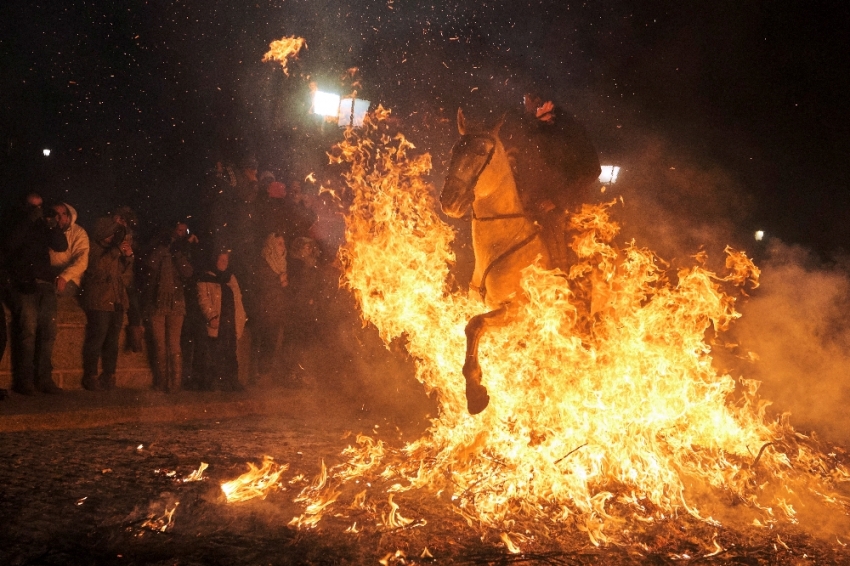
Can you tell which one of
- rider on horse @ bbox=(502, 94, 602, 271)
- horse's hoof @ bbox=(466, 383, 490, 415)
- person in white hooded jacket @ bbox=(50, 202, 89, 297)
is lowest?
horse's hoof @ bbox=(466, 383, 490, 415)

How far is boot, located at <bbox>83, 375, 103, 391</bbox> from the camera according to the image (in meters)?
9.39

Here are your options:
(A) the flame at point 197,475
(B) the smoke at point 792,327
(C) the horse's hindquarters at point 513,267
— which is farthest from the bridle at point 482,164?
(B) the smoke at point 792,327

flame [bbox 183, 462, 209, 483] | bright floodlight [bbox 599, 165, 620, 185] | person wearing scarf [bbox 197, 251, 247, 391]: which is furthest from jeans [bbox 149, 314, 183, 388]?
bright floodlight [bbox 599, 165, 620, 185]

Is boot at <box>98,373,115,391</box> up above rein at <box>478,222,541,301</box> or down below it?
below

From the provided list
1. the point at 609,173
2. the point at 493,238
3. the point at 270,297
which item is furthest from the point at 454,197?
the point at 609,173

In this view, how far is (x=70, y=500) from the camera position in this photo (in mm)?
5215

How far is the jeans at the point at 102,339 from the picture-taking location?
9305mm

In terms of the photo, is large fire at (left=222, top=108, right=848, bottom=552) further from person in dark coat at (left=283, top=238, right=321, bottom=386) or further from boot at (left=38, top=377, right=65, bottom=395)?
boot at (left=38, top=377, right=65, bottom=395)

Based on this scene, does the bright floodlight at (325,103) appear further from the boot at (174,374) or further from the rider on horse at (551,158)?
the rider on horse at (551,158)

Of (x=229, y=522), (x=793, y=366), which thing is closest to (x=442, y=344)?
(x=229, y=522)

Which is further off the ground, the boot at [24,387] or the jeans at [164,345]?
the jeans at [164,345]

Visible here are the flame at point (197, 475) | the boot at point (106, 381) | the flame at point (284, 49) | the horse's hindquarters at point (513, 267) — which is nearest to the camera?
the flame at point (197, 475)

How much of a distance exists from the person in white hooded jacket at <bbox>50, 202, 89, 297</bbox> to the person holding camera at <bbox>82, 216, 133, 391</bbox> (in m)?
0.14

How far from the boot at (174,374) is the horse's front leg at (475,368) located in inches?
206
